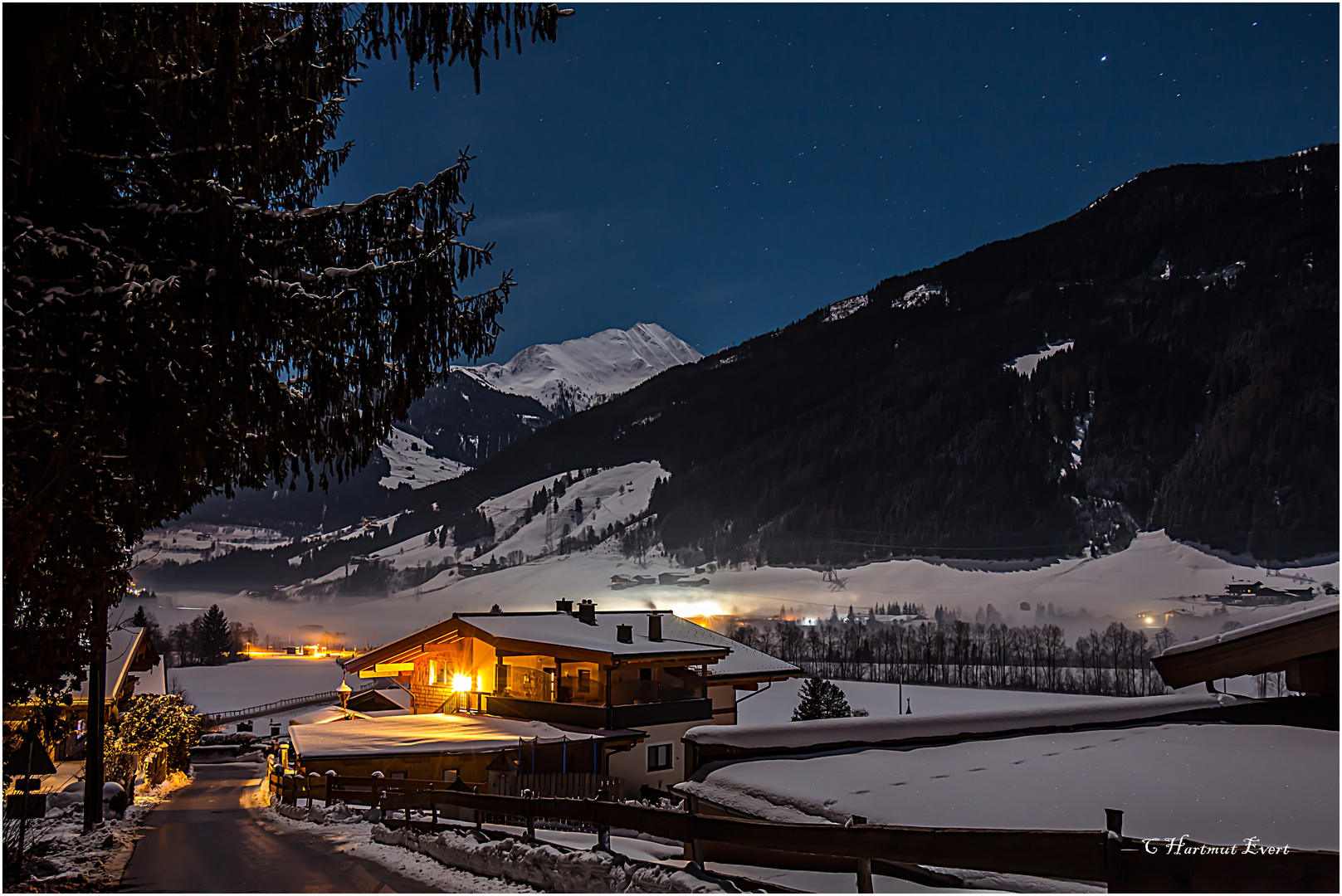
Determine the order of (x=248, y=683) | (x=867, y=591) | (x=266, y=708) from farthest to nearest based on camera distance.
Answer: (x=867, y=591), (x=248, y=683), (x=266, y=708)

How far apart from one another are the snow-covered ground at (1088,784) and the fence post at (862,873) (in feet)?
1.53

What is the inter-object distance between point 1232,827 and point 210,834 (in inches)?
611

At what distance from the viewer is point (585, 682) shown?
979 inches

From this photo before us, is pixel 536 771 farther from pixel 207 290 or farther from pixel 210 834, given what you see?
pixel 207 290

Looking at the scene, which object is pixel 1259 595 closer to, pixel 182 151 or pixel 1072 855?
pixel 1072 855

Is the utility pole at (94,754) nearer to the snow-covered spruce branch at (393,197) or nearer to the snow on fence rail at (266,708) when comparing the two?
the snow-covered spruce branch at (393,197)

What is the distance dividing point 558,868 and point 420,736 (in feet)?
51.1

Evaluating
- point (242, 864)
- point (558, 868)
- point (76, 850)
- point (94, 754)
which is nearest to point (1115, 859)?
point (558, 868)

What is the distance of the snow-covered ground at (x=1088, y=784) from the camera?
4.07m

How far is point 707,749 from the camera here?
629cm

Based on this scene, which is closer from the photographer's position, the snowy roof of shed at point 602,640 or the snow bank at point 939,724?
the snow bank at point 939,724

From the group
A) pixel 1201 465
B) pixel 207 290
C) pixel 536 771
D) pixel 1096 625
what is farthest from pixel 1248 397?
pixel 207 290

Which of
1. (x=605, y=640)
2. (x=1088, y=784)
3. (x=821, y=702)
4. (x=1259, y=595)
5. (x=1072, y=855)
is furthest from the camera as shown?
(x=1259, y=595)

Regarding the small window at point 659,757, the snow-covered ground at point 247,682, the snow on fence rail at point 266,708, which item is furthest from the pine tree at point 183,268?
the snow-covered ground at point 247,682
